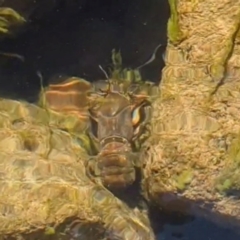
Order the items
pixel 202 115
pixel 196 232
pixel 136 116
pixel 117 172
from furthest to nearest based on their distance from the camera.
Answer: pixel 136 116 < pixel 196 232 < pixel 117 172 < pixel 202 115

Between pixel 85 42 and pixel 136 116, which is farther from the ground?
pixel 85 42

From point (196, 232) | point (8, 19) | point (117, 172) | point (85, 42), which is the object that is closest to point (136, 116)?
point (117, 172)

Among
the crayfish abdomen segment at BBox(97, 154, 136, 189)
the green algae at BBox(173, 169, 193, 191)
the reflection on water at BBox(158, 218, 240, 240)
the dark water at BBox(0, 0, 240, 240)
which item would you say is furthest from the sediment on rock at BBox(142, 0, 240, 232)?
the dark water at BBox(0, 0, 240, 240)

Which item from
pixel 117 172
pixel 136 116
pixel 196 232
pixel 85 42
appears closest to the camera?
pixel 117 172

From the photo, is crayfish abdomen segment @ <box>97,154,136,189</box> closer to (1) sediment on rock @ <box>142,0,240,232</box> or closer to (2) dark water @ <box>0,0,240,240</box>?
(1) sediment on rock @ <box>142,0,240,232</box>

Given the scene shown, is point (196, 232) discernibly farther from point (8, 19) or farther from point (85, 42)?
point (8, 19)

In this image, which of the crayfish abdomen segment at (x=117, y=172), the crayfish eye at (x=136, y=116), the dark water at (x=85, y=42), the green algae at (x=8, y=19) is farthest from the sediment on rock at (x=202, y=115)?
the green algae at (x=8, y=19)
